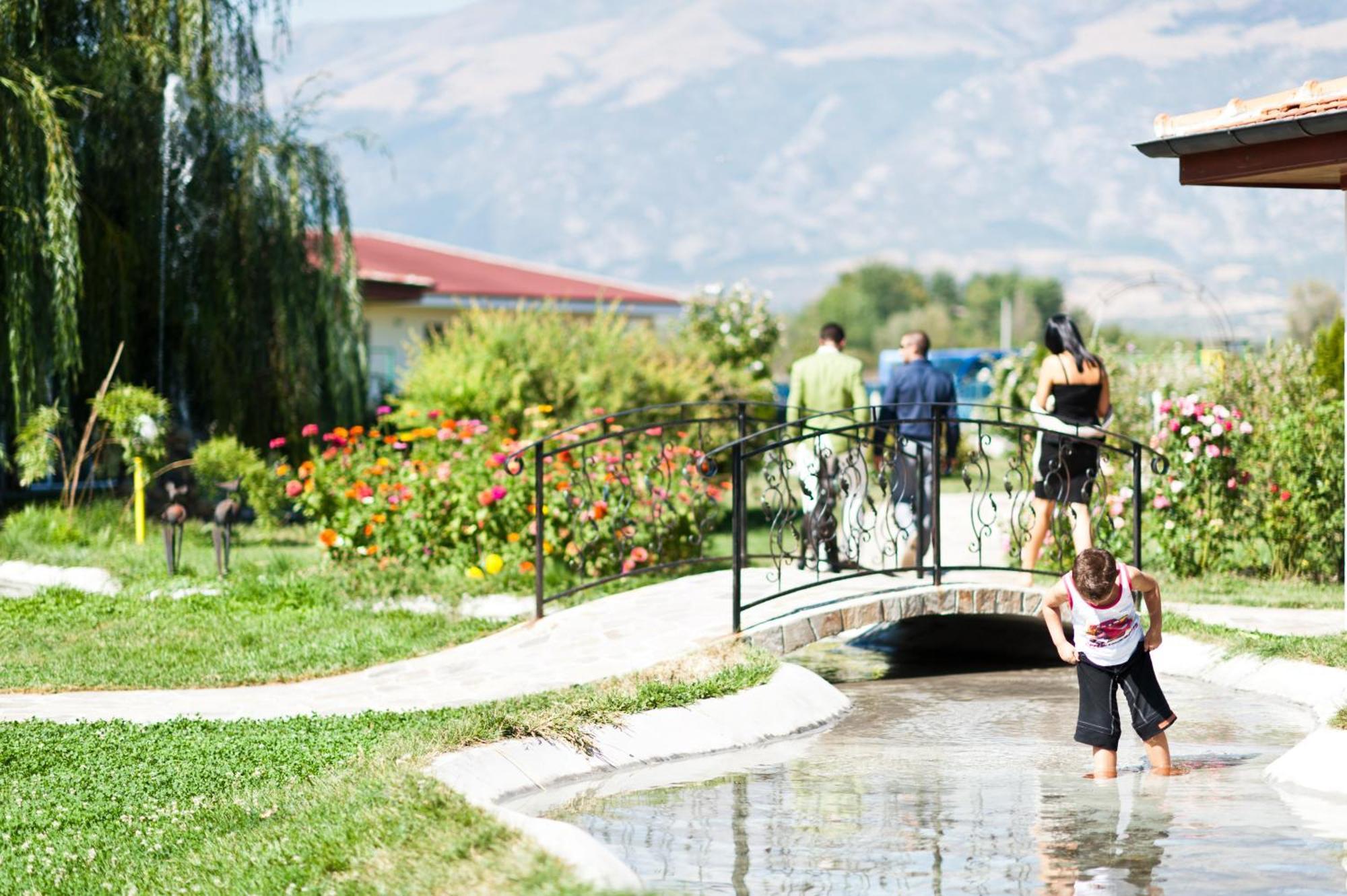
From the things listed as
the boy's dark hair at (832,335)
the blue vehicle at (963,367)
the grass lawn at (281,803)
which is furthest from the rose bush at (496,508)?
the blue vehicle at (963,367)

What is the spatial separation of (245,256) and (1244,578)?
404 inches

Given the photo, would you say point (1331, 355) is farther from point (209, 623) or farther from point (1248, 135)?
point (209, 623)

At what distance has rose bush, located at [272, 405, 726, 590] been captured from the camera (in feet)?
37.1

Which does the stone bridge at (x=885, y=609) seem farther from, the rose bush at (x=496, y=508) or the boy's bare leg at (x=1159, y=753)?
the boy's bare leg at (x=1159, y=753)

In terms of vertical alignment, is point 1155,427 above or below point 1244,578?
above

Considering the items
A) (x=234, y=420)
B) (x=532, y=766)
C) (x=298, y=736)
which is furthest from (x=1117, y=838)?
(x=234, y=420)

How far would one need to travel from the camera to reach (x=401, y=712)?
302 inches

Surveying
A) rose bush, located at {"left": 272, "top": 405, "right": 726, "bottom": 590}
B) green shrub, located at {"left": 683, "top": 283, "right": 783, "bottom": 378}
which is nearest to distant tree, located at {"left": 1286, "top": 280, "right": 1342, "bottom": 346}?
green shrub, located at {"left": 683, "top": 283, "right": 783, "bottom": 378}

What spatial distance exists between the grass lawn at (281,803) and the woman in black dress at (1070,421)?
10.5 feet

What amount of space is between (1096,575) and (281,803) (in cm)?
331

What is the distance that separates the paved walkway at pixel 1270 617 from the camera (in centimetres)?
1017

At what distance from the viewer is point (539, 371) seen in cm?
1656

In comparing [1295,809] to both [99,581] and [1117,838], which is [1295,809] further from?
[99,581]

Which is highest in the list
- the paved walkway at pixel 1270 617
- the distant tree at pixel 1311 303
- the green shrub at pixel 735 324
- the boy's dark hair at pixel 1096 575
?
the distant tree at pixel 1311 303
